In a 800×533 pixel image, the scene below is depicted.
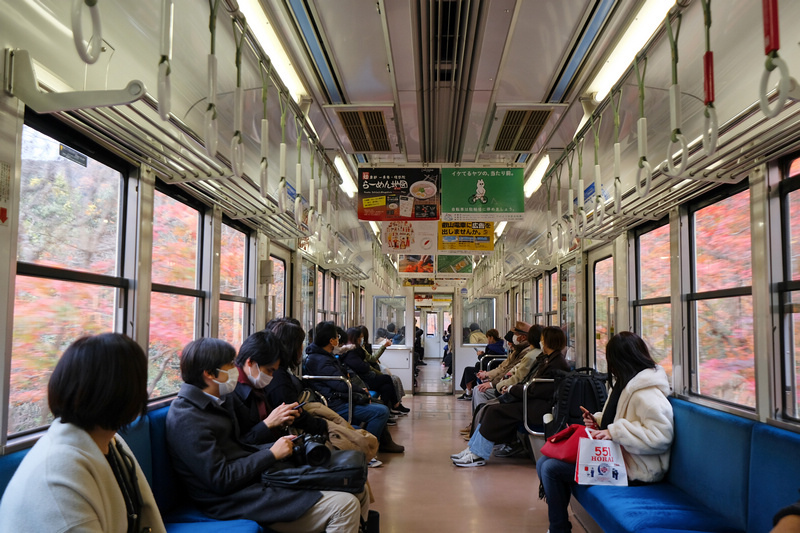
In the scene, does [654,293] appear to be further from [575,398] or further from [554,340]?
[554,340]

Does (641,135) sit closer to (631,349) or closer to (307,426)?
(631,349)

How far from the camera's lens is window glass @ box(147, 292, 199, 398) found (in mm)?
3732

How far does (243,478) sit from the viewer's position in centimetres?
279

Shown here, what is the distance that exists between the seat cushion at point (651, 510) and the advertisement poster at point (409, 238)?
15.9 ft

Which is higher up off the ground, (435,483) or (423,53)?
(423,53)

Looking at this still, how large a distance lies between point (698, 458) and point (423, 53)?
9.94 ft

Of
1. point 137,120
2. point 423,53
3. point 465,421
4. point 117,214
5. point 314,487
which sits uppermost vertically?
point 423,53

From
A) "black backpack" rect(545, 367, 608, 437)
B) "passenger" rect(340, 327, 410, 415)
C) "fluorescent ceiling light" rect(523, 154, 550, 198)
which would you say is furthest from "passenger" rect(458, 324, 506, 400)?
"black backpack" rect(545, 367, 608, 437)

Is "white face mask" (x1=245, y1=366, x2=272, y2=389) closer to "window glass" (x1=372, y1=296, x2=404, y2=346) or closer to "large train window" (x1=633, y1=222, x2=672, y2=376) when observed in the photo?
"large train window" (x1=633, y1=222, x2=672, y2=376)

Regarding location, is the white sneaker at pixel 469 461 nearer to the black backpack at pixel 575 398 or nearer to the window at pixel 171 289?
the black backpack at pixel 575 398

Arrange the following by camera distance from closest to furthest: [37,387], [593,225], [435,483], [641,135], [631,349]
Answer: [37,387], [641,135], [631,349], [593,225], [435,483]

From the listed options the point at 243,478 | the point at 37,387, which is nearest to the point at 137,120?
the point at 37,387

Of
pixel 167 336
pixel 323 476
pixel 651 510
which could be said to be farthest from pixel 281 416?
pixel 651 510

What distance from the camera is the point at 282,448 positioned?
2.98 meters
